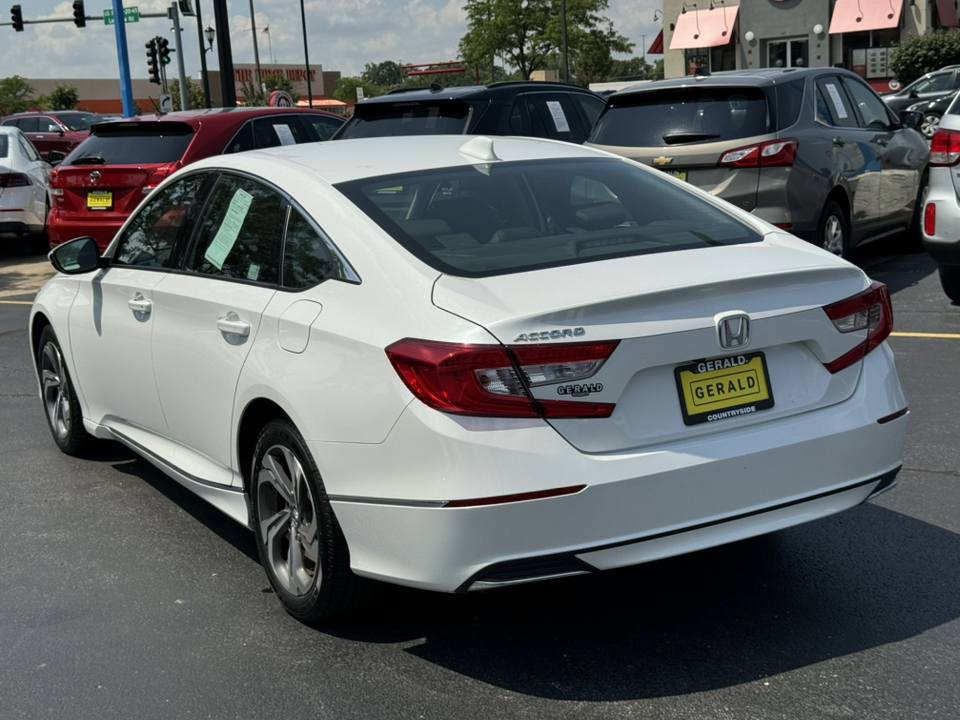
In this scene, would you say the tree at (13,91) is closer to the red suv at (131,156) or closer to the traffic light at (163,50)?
the traffic light at (163,50)

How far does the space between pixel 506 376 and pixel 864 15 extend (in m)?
42.6

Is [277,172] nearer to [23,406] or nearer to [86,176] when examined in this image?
[23,406]

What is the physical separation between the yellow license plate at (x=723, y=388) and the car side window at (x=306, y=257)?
1091 mm

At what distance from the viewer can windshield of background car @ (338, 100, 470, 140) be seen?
32.7 ft

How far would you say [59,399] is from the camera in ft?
20.1

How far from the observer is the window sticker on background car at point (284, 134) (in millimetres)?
12398

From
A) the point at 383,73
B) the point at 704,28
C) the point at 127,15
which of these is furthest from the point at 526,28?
the point at 383,73

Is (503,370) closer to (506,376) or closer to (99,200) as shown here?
(506,376)

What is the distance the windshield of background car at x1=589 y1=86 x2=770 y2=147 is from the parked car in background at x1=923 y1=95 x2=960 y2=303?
4.01 feet

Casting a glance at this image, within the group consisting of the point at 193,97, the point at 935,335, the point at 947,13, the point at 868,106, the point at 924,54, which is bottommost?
the point at 935,335

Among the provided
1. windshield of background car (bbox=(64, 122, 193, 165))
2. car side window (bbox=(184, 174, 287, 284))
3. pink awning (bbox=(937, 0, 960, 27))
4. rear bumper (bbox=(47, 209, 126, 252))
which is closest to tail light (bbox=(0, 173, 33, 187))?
rear bumper (bbox=(47, 209, 126, 252))

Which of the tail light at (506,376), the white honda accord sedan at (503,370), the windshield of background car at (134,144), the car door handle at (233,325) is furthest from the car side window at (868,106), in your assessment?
the tail light at (506,376)

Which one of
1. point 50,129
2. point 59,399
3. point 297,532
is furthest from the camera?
point 50,129

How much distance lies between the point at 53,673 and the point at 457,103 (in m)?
7.12
